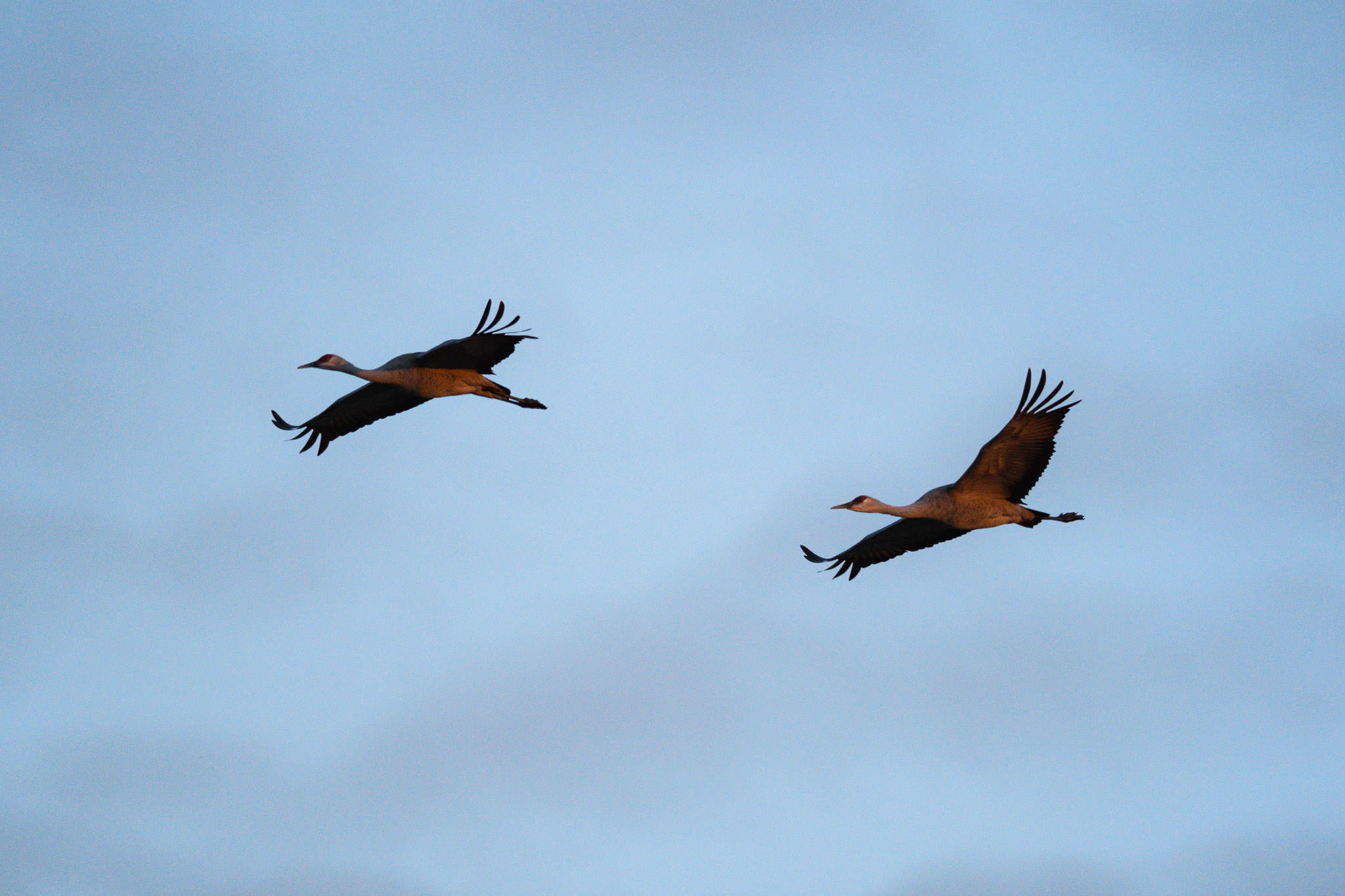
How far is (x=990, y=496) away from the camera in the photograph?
23.9 metres

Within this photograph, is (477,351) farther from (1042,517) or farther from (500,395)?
(1042,517)

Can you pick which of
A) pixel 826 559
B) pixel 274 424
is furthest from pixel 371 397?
pixel 826 559

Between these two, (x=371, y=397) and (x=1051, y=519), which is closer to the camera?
(x=1051, y=519)

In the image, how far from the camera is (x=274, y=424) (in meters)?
26.1

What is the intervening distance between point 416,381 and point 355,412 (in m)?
1.88

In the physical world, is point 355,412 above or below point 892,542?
above

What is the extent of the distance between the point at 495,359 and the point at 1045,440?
27.1ft

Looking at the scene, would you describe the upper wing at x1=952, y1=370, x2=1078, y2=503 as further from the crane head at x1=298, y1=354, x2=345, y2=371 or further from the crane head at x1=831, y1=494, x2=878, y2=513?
the crane head at x1=298, y1=354, x2=345, y2=371

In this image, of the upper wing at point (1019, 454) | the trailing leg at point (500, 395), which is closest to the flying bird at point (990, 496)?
the upper wing at point (1019, 454)

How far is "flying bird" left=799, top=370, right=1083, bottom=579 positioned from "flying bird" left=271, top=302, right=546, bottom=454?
5583mm

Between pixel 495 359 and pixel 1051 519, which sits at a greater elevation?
pixel 495 359

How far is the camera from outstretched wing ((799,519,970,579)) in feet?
81.7

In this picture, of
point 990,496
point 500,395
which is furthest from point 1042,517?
point 500,395

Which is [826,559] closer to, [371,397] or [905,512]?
[905,512]
